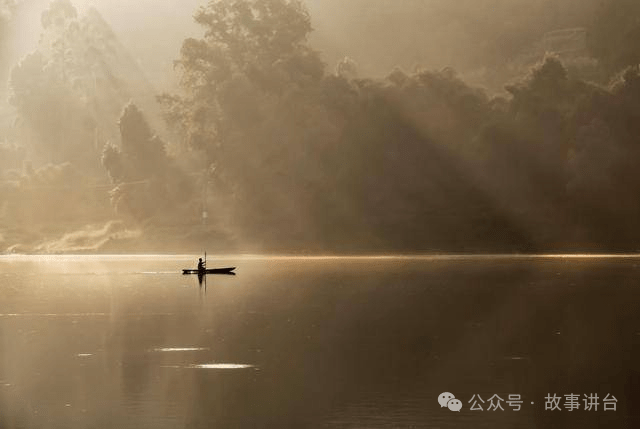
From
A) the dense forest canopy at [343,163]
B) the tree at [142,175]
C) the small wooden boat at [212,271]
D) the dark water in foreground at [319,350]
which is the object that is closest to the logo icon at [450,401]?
the dark water in foreground at [319,350]

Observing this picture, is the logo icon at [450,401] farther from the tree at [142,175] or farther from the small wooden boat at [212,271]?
the tree at [142,175]

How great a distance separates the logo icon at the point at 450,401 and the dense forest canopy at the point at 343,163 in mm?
94185

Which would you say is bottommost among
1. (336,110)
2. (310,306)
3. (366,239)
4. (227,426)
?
(227,426)

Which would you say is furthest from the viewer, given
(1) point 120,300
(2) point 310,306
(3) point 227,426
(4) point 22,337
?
(1) point 120,300

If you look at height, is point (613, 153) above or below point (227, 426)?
above

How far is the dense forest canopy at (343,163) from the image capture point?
476ft

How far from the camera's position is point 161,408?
47.8 meters

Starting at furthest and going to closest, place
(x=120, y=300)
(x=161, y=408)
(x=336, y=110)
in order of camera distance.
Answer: (x=336, y=110) < (x=120, y=300) < (x=161, y=408)

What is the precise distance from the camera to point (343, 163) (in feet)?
502

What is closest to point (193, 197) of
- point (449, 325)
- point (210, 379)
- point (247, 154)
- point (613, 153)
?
point (247, 154)

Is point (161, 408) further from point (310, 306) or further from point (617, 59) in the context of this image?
point (617, 59)

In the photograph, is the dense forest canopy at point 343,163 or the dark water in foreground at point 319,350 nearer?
the dark water in foreground at point 319,350

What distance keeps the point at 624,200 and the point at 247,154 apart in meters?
40.3

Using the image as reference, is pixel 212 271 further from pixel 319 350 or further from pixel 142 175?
pixel 319 350
